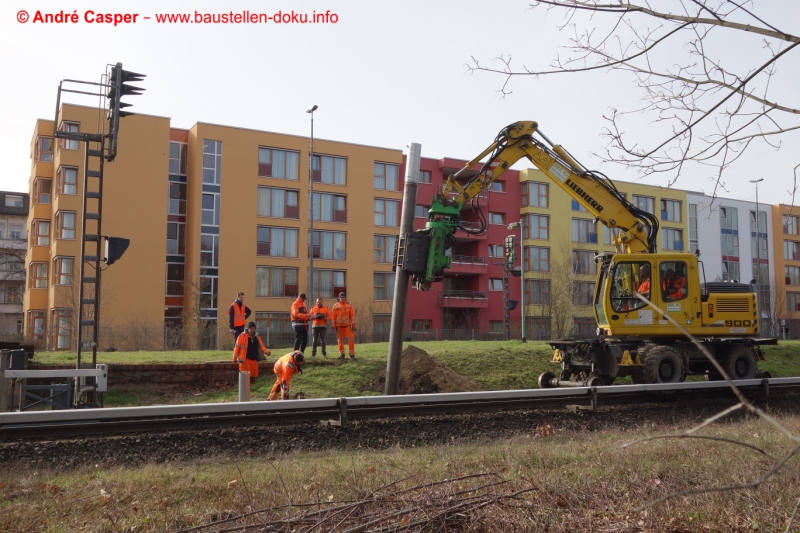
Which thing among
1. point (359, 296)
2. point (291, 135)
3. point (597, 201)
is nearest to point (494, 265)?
point (359, 296)

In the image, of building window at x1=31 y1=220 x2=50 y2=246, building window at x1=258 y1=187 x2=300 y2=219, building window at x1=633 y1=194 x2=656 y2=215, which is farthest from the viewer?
building window at x1=633 y1=194 x2=656 y2=215

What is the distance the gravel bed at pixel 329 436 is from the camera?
8.23 meters

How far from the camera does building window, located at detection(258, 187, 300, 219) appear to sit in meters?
50.8

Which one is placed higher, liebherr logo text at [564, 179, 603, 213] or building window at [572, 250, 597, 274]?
building window at [572, 250, 597, 274]

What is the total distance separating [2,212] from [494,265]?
50310mm

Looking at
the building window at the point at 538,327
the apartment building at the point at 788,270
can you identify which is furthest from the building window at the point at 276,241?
the apartment building at the point at 788,270

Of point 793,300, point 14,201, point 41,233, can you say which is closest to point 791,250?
point 793,300

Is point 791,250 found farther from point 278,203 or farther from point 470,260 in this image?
point 278,203

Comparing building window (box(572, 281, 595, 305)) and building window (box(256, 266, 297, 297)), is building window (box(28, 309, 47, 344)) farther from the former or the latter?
building window (box(572, 281, 595, 305))

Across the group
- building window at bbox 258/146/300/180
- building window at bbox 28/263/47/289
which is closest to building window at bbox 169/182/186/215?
building window at bbox 258/146/300/180

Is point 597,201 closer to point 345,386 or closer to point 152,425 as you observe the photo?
point 345,386

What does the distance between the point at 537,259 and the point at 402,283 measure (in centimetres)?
5043

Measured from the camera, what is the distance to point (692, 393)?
14.2 meters

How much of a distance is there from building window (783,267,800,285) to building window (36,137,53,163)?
65.6m
